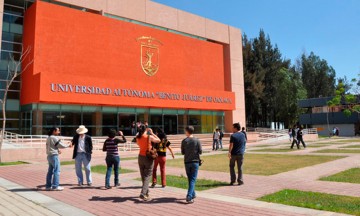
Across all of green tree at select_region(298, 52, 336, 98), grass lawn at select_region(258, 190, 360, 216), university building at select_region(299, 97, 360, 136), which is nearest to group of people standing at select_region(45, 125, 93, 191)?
grass lawn at select_region(258, 190, 360, 216)

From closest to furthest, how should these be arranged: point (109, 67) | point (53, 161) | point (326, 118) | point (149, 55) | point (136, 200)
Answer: point (136, 200) < point (53, 161) < point (109, 67) < point (149, 55) < point (326, 118)

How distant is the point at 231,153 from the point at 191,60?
30670mm

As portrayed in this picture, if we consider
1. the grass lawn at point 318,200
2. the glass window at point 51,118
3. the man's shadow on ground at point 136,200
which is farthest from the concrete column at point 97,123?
the grass lawn at point 318,200

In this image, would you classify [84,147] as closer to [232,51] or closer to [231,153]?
[231,153]

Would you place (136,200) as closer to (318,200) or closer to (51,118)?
(318,200)

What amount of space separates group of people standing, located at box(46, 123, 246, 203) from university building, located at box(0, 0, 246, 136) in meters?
18.0

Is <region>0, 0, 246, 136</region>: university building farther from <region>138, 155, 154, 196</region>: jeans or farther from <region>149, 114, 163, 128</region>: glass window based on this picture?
<region>138, 155, 154, 196</region>: jeans

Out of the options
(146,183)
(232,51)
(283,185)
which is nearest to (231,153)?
(283,185)

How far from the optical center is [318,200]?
A: 23.4ft

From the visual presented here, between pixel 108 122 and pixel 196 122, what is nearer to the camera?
pixel 108 122

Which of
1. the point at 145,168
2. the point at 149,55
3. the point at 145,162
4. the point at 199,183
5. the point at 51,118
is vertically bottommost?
the point at 199,183

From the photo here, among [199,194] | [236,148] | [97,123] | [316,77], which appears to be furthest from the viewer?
[316,77]

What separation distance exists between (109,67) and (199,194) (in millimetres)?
25606

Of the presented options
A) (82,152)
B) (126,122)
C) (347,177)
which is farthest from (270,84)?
(82,152)
